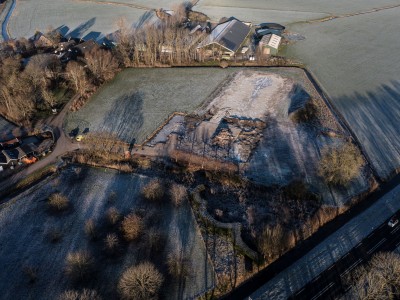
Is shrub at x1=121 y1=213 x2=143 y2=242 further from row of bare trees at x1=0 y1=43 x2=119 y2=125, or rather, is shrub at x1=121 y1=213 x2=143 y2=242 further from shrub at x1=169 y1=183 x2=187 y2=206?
row of bare trees at x1=0 y1=43 x2=119 y2=125

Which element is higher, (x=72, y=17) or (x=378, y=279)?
(x=378, y=279)

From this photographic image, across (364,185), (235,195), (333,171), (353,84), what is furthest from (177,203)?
(353,84)

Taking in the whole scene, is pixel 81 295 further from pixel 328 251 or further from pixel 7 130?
pixel 7 130

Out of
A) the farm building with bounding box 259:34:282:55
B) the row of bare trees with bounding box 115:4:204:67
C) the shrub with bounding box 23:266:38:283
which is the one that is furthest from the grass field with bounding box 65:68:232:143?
the shrub with bounding box 23:266:38:283

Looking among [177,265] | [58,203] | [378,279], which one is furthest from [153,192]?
[378,279]

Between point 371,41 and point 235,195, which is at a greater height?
point 371,41

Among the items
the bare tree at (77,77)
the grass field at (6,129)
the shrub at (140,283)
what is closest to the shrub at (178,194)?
the shrub at (140,283)

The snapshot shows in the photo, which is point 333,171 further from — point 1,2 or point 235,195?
point 1,2
